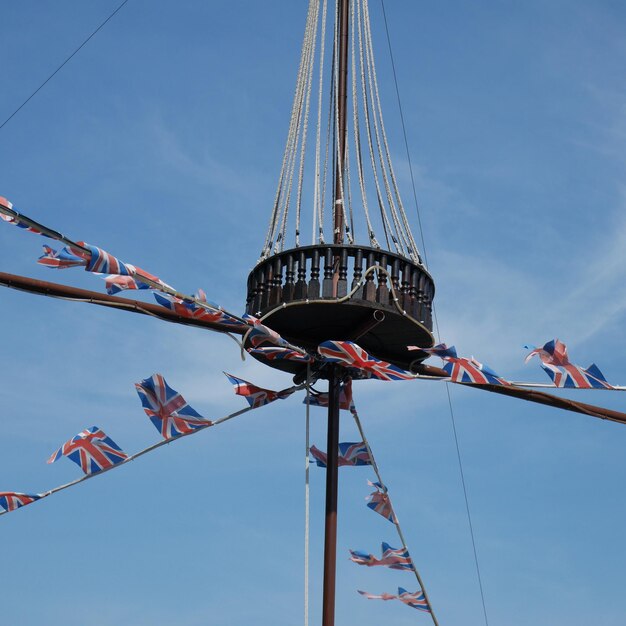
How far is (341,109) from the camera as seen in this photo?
1488 centimetres

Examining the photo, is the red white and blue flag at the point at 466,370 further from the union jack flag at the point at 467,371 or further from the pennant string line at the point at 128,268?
the pennant string line at the point at 128,268

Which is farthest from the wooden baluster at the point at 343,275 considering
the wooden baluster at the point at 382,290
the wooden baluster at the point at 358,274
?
the wooden baluster at the point at 382,290

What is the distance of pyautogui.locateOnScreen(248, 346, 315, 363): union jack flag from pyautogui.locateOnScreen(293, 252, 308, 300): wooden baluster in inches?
25.1

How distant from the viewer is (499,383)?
13.7 m

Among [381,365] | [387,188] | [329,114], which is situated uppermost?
[329,114]

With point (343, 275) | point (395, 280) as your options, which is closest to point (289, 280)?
point (343, 275)

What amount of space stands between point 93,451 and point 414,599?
4768mm

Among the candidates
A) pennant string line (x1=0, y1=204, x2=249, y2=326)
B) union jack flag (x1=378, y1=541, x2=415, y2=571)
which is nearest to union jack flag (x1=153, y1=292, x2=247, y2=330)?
pennant string line (x1=0, y1=204, x2=249, y2=326)

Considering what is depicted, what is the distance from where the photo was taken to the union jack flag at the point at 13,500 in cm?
1245

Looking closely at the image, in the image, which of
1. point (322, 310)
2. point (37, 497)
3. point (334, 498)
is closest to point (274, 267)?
point (322, 310)

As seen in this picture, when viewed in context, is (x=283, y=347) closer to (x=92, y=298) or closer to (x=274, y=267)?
(x=274, y=267)

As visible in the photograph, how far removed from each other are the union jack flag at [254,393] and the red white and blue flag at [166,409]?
2.15ft

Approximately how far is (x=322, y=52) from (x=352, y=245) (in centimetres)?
365

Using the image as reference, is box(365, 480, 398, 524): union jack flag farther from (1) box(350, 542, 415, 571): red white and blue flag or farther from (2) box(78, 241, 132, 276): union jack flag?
(2) box(78, 241, 132, 276): union jack flag
